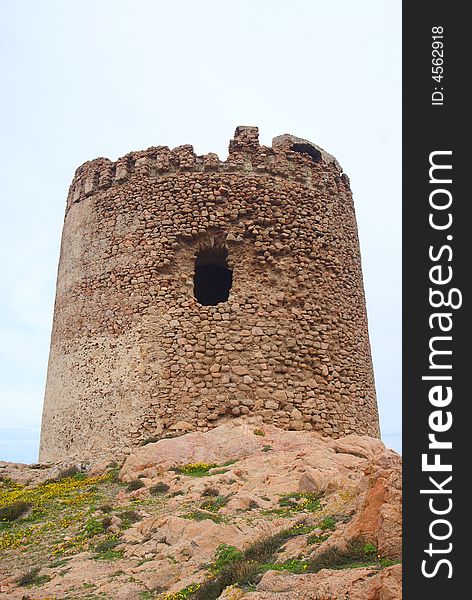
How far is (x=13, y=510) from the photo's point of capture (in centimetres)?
841

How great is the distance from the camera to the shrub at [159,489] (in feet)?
27.0

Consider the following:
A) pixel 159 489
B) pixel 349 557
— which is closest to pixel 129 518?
pixel 159 489

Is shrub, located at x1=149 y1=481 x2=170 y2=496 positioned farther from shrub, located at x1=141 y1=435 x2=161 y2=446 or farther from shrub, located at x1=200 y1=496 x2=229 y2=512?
shrub, located at x1=141 y1=435 x2=161 y2=446

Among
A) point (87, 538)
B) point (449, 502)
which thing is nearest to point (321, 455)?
point (87, 538)

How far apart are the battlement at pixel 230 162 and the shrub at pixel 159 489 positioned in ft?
20.5

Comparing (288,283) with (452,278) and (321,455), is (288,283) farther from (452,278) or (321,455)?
(452,278)

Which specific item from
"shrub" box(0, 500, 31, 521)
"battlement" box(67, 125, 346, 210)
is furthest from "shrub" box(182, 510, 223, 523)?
"battlement" box(67, 125, 346, 210)

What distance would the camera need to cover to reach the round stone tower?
35.4 ft

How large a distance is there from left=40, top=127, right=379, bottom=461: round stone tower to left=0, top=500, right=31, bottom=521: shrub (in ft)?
7.64

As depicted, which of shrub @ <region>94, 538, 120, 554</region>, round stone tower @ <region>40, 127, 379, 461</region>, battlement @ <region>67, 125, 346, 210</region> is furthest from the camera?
battlement @ <region>67, 125, 346, 210</region>

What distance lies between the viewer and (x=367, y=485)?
5445 mm

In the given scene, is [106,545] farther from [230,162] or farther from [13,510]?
[230,162]

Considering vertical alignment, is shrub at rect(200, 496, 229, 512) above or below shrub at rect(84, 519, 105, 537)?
above

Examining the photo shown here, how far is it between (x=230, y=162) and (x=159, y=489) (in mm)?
6578
